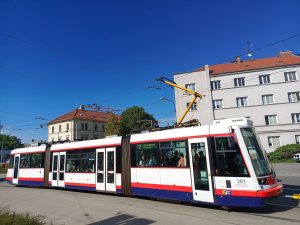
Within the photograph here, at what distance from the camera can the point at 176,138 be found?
10.3 metres

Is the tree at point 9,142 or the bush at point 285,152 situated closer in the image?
the bush at point 285,152

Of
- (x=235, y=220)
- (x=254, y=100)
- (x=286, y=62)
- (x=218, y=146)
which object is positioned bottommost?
(x=235, y=220)

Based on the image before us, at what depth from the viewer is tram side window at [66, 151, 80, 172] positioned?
49.1 ft

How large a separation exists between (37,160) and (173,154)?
11.4 m

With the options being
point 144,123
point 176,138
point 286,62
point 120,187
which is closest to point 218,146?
point 176,138

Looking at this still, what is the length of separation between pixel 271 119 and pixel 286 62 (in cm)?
807

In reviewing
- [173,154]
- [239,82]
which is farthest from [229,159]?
[239,82]

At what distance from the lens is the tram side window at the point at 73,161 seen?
15.0 meters

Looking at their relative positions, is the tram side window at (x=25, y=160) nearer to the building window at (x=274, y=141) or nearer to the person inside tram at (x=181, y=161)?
the person inside tram at (x=181, y=161)

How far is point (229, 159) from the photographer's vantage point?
859 cm

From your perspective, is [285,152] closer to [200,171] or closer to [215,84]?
[215,84]

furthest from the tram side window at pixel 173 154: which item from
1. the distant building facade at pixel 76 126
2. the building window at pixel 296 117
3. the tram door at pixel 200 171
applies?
the distant building facade at pixel 76 126

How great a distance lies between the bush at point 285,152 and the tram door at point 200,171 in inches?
1019

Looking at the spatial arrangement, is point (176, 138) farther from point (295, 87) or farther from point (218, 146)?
point (295, 87)
